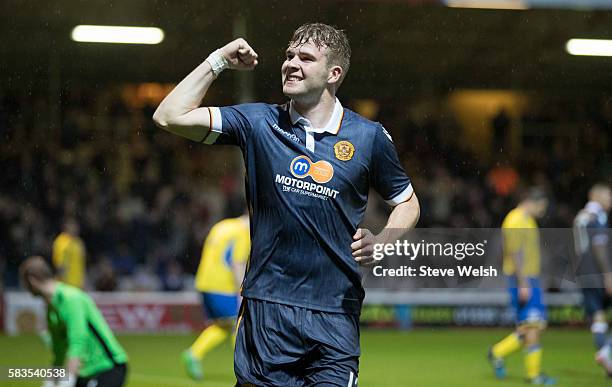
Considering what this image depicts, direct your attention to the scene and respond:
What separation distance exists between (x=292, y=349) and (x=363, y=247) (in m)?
0.49

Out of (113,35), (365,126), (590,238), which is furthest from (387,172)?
(113,35)

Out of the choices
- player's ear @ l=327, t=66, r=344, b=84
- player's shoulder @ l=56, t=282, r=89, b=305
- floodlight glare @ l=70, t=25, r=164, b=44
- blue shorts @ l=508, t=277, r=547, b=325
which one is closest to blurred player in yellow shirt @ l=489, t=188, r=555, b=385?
blue shorts @ l=508, t=277, r=547, b=325

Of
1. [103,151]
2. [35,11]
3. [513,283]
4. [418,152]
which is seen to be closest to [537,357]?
[513,283]

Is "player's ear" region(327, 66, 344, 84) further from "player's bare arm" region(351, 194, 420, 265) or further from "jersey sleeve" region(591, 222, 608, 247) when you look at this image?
"jersey sleeve" region(591, 222, 608, 247)

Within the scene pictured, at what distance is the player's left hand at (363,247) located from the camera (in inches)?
151

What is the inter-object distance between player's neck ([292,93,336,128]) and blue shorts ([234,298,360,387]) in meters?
0.75

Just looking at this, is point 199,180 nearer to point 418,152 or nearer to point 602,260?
point 418,152

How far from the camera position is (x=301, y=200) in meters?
4.00

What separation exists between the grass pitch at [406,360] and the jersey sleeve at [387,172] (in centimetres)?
580

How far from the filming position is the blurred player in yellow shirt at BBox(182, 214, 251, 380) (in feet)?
32.4

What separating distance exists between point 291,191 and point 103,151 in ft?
48.4

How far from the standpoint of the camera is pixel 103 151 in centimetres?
1830

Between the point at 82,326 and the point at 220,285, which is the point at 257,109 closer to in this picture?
the point at 82,326

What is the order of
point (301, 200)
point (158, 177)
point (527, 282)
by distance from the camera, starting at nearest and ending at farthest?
1. point (301, 200)
2. point (527, 282)
3. point (158, 177)
